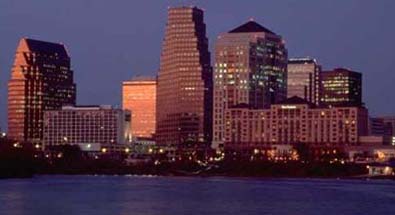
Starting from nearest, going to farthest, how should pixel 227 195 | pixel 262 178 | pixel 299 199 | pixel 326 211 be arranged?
pixel 326 211, pixel 299 199, pixel 227 195, pixel 262 178

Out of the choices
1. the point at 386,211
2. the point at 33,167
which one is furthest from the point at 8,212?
the point at 33,167

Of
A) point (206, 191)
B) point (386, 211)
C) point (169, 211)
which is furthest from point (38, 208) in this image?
point (206, 191)

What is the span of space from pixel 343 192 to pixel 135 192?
24.6 m

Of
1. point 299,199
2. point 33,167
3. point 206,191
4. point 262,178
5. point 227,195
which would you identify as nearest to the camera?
point 299,199

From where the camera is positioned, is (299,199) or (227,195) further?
(227,195)

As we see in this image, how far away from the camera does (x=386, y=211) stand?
291ft

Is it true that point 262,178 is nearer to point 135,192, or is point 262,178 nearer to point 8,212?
point 135,192

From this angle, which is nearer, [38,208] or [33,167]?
[38,208]

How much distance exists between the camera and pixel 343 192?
410ft

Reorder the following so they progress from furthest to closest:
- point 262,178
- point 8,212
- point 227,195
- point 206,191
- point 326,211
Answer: point 262,178
point 206,191
point 227,195
point 326,211
point 8,212

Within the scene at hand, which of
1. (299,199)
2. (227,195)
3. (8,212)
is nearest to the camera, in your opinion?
(8,212)

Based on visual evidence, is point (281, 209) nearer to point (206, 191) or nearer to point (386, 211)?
point (386, 211)

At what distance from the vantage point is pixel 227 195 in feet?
372

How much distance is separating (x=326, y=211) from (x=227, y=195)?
2608 cm
